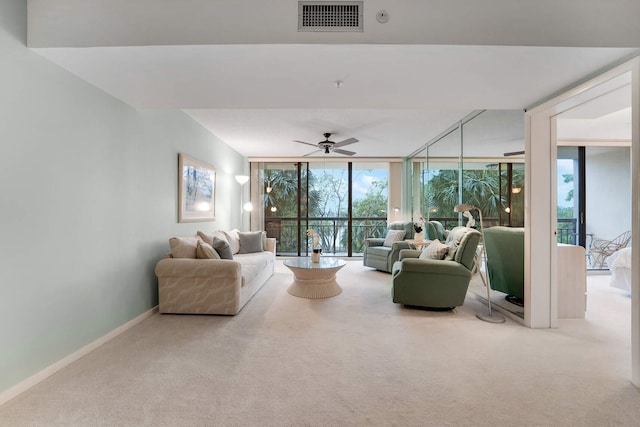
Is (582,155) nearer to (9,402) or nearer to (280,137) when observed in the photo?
(280,137)

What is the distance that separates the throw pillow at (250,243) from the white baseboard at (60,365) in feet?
7.41

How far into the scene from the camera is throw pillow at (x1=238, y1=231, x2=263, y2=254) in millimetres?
5195

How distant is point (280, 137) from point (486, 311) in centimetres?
405

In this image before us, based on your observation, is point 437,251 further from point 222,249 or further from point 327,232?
point 327,232

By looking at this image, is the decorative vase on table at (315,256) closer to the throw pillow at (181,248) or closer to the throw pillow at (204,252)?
the throw pillow at (204,252)

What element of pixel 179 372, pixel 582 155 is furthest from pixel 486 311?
pixel 582 155

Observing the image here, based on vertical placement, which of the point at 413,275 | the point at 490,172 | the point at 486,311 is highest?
the point at 490,172

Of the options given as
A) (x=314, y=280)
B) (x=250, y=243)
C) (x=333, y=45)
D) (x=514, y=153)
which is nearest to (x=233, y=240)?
(x=250, y=243)

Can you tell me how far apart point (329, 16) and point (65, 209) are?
2.35m

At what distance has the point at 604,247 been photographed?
5234 mm

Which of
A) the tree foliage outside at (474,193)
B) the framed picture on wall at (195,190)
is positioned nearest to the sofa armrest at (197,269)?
the framed picture on wall at (195,190)

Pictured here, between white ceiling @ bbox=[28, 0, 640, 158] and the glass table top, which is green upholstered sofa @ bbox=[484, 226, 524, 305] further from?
the glass table top

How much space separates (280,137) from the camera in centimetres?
514

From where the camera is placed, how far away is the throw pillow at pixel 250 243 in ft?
17.0
